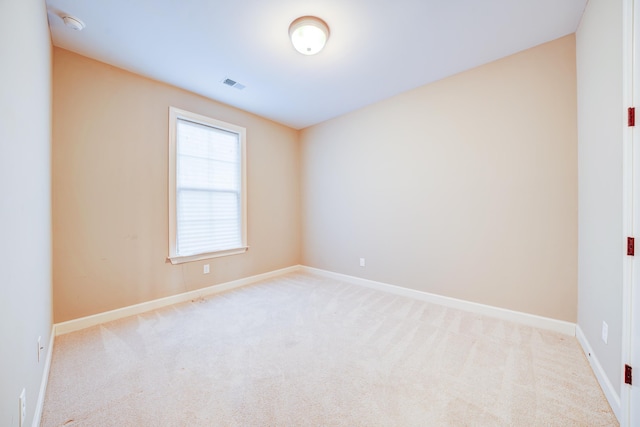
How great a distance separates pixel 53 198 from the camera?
7.43 feet

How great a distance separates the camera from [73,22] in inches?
79.0

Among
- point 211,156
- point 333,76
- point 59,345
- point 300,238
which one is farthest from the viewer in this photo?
point 300,238

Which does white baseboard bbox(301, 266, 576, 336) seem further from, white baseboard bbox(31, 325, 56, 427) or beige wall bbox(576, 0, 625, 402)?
white baseboard bbox(31, 325, 56, 427)

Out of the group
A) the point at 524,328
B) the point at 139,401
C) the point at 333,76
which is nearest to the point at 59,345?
the point at 139,401

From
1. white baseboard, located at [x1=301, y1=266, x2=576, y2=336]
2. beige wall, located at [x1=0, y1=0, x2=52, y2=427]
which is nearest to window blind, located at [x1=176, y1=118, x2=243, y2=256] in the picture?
beige wall, located at [x1=0, y1=0, x2=52, y2=427]

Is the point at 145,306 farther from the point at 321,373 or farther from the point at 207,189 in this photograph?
the point at 321,373

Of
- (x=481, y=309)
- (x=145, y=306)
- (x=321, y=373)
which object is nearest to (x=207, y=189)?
(x=145, y=306)

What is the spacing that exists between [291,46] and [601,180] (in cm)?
271

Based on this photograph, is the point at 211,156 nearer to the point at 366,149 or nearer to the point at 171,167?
the point at 171,167

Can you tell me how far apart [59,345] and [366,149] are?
4031 millimetres

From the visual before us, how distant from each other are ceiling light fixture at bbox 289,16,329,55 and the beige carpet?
8.75 feet

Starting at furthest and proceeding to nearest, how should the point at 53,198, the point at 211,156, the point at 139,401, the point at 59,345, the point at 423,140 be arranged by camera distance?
the point at 211,156 < the point at 423,140 < the point at 53,198 < the point at 59,345 < the point at 139,401

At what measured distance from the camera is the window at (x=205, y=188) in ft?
10.2

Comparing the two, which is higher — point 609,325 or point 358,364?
point 609,325
